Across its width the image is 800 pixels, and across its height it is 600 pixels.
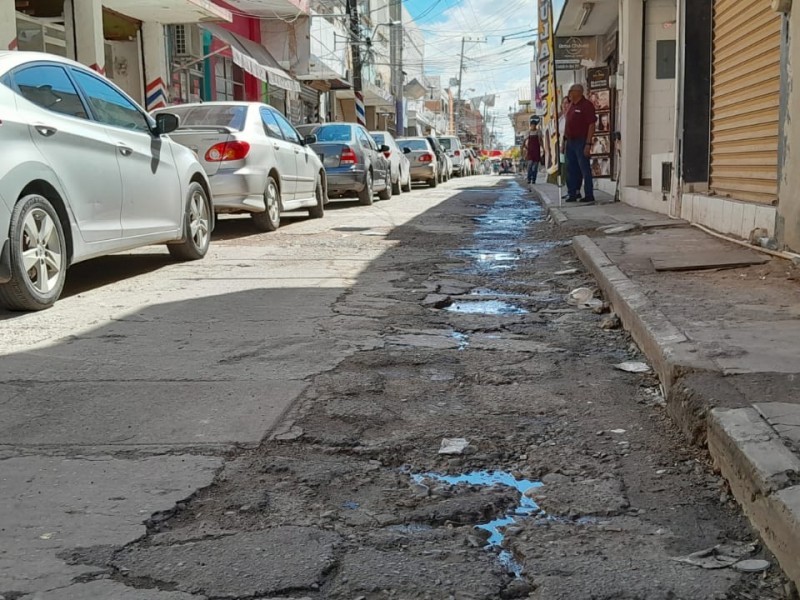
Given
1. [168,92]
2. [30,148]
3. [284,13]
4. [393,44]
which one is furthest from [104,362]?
[393,44]

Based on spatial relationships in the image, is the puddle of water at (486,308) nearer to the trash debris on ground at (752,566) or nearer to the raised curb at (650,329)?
the raised curb at (650,329)

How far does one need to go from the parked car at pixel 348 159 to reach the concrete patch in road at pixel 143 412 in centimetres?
1142

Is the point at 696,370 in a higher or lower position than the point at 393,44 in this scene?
A: lower

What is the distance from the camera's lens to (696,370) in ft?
11.2

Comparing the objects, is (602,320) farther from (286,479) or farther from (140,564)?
(140,564)

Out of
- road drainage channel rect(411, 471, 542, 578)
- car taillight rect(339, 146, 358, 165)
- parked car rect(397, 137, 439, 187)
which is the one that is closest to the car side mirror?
road drainage channel rect(411, 471, 542, 578)

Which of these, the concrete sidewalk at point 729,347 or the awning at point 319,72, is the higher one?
the awning at point 319,72

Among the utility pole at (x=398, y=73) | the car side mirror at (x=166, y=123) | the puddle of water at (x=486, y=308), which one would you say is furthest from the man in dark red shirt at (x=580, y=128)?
the utility pole at (x=398, y=73)

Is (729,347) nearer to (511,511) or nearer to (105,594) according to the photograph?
(511,511)

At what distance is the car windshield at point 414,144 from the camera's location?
85.9 ft

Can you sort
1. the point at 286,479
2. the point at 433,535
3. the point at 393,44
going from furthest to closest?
the point at 393,44
the point at 286,479
the point at 433,535

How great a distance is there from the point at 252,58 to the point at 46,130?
55.1ft

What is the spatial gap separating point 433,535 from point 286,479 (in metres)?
0.60

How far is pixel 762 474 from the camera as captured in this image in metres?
2.31
